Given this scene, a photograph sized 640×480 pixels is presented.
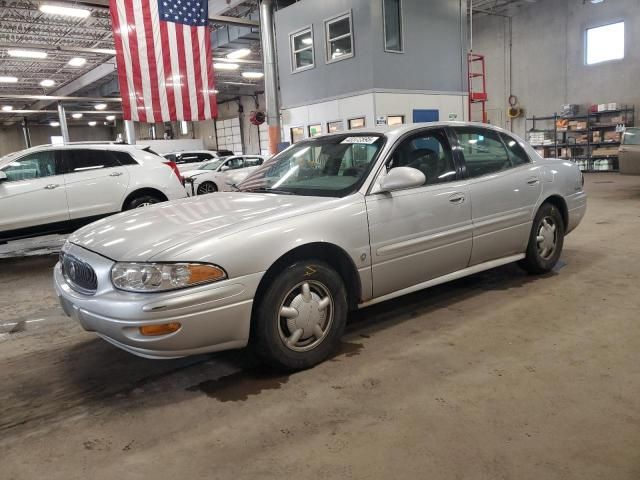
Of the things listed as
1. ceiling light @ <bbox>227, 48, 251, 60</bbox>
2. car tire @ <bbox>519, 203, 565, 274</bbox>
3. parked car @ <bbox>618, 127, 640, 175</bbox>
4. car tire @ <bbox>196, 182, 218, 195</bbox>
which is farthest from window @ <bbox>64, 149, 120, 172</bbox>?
ceiling light @ <bbox>227, 48, 251, 60</bbox>

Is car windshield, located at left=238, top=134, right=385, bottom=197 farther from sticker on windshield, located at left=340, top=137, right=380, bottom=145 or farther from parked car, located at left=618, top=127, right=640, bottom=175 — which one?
parked car, located at left=618, top=127, right=640, bottom=175

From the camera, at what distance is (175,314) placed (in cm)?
252

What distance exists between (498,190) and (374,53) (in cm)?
808

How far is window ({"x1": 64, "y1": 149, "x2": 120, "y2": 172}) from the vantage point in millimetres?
6855

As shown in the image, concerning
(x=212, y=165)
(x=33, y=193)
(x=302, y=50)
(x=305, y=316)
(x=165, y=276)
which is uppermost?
(x=302, y=50)

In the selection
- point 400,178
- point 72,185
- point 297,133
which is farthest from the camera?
point 297,133

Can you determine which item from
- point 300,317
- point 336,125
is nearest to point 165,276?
point 300,317

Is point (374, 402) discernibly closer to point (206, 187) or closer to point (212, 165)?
point (206, 187)

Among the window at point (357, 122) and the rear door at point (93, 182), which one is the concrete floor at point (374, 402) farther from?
the window at point (357, 122)

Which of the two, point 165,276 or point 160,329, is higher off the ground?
point 165,276

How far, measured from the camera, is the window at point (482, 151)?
12.9 ft

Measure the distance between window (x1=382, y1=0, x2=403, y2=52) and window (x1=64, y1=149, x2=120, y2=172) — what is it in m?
6.96

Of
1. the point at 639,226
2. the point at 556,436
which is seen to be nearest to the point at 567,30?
Result: the point at 639,226

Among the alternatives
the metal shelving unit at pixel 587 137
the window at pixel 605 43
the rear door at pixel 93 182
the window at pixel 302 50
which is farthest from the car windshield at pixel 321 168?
the window at pixel 605 43
